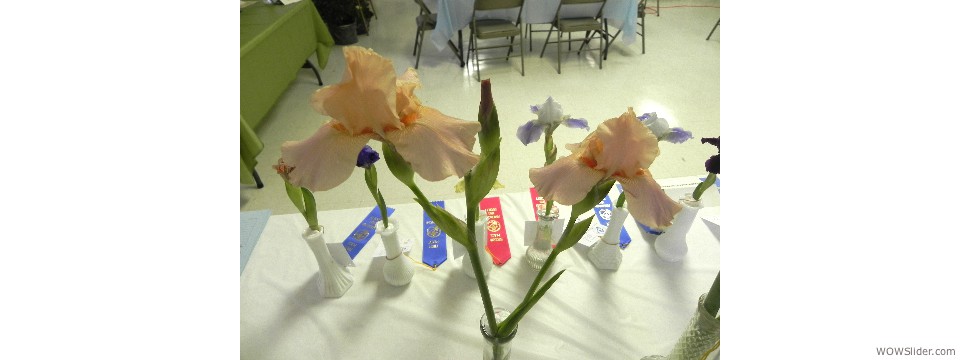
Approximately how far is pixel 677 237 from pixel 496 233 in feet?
1.34

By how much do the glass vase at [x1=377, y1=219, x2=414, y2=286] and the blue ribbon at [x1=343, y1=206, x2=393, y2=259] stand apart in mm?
135

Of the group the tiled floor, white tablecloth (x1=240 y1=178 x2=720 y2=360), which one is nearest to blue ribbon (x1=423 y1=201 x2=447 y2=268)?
white tablecloth (x1=240 y1=178 x2=720 y2=360)

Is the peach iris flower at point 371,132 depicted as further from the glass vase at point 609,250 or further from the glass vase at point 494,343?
the glass vase at point 609,250

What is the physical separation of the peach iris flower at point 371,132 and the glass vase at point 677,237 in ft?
2.14

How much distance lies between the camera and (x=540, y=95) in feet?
9.52

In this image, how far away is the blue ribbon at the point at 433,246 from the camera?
959mm

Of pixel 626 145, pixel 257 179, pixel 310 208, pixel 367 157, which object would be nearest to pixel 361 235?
pixel 310 208

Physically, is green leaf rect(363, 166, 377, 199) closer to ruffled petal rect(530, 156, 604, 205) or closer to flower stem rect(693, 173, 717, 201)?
ruffled petal rect(530, 156, 604, 205)

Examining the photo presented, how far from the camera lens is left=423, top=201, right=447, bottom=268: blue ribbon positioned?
0.96 m

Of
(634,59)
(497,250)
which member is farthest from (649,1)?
(497,250)

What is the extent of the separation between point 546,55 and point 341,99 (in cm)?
348

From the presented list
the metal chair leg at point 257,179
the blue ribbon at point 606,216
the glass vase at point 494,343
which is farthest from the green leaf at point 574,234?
the metal chair leg at point 257,179

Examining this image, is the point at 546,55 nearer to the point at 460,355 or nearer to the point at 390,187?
the point at 390,187

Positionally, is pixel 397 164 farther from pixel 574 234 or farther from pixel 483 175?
pixel 574 234
